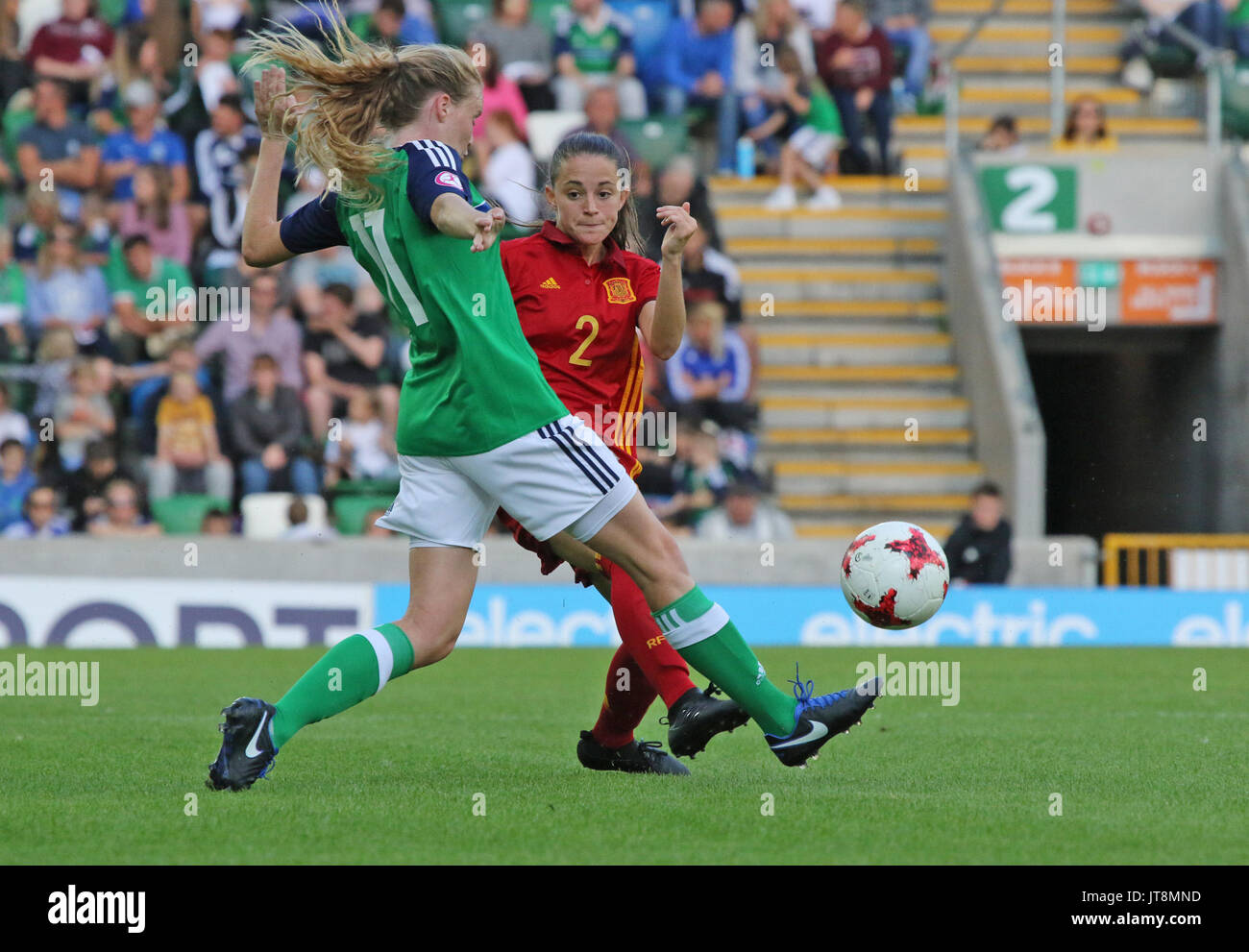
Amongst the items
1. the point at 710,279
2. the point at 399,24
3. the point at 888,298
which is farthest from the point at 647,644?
the point at 888,298

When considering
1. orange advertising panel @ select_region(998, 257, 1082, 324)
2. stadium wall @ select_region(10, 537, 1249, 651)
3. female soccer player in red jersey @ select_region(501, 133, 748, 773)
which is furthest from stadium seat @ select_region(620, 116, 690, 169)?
female soccer player in red jersey @ select_region(501, 133, 748, 773)

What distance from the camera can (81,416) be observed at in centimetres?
1619

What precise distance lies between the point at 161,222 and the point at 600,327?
12030 mm

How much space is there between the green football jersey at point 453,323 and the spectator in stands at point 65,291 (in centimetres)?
1157

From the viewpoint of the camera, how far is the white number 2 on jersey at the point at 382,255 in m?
5.89

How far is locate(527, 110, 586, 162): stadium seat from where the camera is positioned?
63.2 ft

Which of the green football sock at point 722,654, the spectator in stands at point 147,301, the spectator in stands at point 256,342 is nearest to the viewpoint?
the green football sock at point 722,654

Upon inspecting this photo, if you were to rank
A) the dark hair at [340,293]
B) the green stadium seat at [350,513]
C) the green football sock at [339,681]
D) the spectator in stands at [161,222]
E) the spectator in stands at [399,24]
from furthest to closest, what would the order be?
the spectator in stands at [399,24], the spectator in stands at [161,222], the dark hair at [340,293], the green stadium seat at [350,513], the green football sock at [339,681]

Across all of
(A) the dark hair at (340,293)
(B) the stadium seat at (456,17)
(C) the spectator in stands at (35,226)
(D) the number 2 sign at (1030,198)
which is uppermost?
(B) the stadium seat at (456,17)

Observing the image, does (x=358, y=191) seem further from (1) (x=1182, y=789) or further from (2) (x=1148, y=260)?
(2) (x=1148, y=260)

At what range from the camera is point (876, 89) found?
66.6ft

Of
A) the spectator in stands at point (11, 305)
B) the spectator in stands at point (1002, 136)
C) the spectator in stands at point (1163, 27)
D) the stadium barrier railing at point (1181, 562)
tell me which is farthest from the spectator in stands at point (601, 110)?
the spectator in stands at point (1163, 27)

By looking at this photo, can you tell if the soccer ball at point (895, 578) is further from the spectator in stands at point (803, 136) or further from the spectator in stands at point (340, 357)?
the spectator in stands at point (803, 136)

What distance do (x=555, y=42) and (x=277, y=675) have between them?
10176mm
